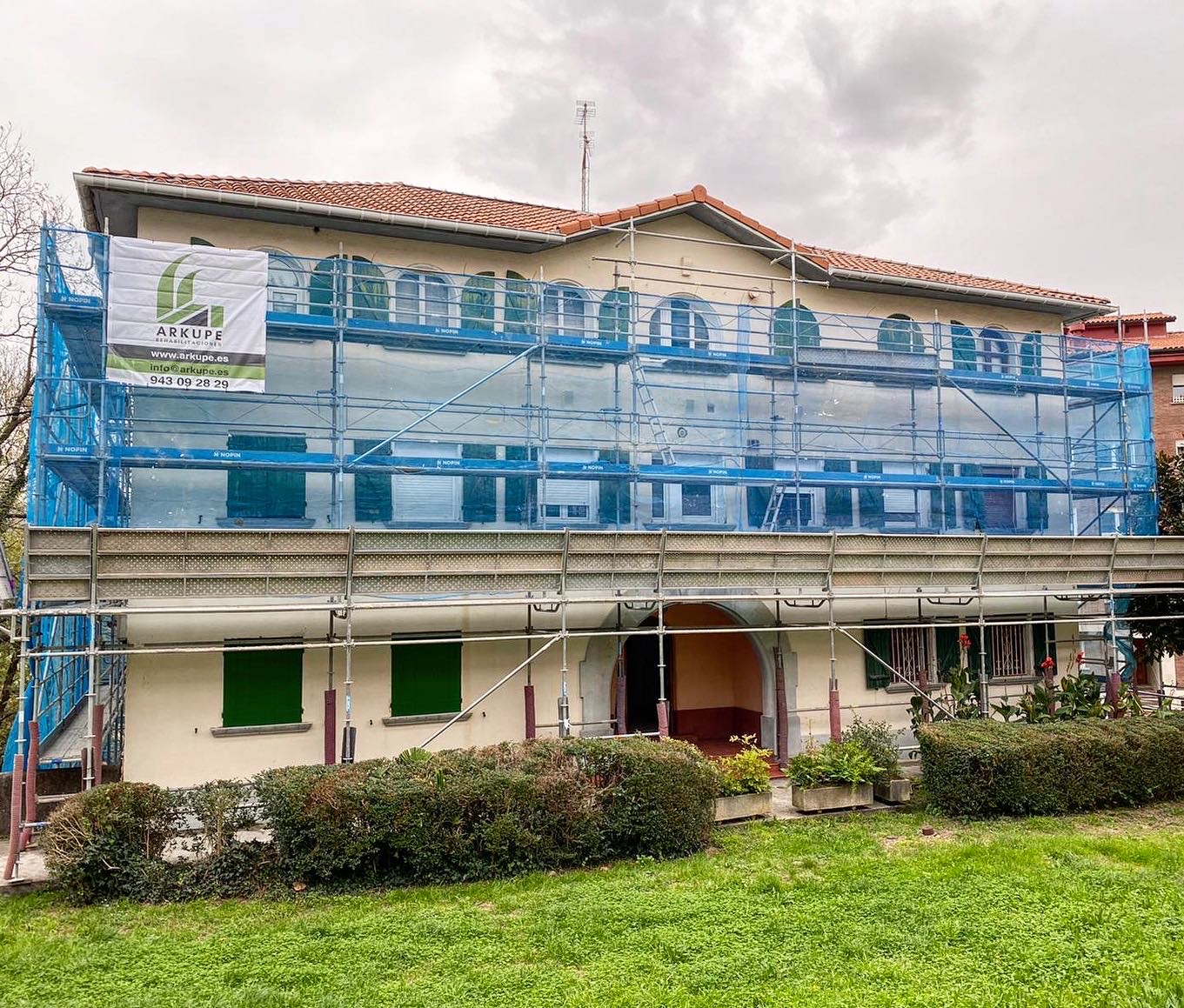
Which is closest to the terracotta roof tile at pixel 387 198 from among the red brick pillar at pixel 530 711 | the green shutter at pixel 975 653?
the red brick pillar at pixel 530 711

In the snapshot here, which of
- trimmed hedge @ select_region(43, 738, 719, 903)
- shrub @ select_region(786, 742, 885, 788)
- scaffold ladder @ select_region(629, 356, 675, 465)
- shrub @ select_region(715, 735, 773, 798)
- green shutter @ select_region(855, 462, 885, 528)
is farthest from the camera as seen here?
green shutter @ select_region(855, 462, 885, 528)

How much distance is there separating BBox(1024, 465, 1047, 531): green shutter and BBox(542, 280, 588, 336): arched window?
10.4 metres

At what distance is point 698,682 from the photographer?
19812mm

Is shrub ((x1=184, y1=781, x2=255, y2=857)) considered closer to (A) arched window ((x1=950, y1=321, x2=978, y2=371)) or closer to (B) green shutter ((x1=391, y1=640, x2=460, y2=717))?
(B) green shutter ((x1=391, y1=640, x2=460, y2=717))

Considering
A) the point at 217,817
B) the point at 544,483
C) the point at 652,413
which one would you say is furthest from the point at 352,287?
the point at 217,817

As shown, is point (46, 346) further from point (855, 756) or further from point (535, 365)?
point (855, 756)

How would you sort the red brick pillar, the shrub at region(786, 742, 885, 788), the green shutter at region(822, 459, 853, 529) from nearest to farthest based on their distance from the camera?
the shrub at region(786, 742, 885, 788), the red brick pillar, the green shutter at region(822, 459, 853, 529)

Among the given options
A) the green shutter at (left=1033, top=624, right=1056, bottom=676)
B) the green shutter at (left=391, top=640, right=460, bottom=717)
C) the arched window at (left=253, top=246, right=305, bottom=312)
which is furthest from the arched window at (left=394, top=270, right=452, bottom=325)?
the green shutter at (left=1033, top=624, right=1056, bottom=676)

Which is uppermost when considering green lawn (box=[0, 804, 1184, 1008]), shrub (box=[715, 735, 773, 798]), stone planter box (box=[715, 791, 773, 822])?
shrub (box=[715, 735, 773, 798])

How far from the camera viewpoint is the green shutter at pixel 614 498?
1647 centimetres

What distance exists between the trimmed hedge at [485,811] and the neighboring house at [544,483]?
3047 mm

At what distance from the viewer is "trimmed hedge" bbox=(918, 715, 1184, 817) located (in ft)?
38.1

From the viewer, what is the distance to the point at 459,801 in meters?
9.45

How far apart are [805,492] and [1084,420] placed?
8.15m
